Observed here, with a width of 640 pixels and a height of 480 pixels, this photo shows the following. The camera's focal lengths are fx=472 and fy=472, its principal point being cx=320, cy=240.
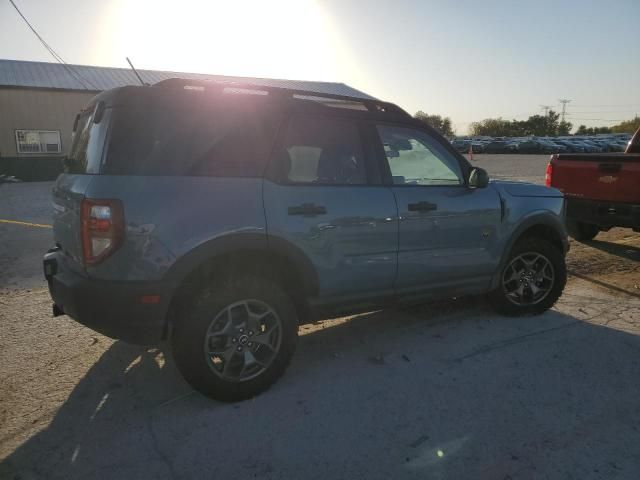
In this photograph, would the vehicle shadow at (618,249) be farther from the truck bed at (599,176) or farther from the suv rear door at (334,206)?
the suv rear door at (334,206)

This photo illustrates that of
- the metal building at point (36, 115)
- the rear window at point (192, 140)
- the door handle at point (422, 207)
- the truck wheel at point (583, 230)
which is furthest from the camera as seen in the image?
the metal building at point (36, 115)

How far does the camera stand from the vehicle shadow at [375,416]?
2420 millimetres

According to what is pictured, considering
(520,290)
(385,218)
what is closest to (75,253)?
(385,218)

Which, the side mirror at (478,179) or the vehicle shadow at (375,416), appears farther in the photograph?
the side mirror at (478,179)

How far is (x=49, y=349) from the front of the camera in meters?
3.72

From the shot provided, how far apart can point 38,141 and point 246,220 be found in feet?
78.5

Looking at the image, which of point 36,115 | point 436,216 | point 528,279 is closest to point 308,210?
point 436,216

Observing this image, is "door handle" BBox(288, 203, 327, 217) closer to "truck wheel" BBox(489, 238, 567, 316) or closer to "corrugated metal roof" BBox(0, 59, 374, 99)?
"truck wheel" BBox(489, 238, 567, 316)

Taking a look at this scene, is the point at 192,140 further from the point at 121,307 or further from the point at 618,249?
the point at 618,249

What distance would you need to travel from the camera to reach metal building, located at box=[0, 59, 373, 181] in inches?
845

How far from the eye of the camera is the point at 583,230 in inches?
308

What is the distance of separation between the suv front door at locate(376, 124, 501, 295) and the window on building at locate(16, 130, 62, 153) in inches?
931

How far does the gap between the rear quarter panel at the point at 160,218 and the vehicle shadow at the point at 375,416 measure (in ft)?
3.02

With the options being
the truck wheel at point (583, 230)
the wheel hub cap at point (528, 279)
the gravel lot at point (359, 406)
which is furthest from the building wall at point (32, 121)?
the wheel hub cap at point (528, 279)
